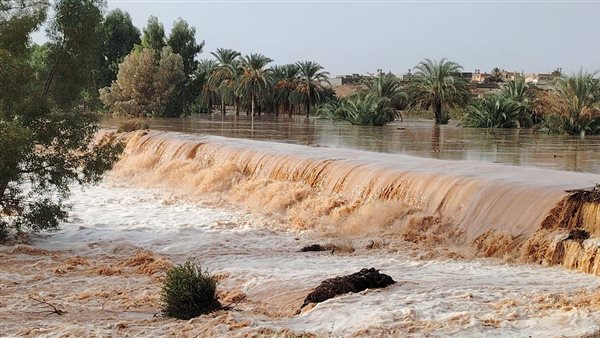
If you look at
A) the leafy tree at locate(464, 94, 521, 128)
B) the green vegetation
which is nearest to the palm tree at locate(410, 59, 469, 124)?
the leafy tree at locate(464, 94, 521, 128)

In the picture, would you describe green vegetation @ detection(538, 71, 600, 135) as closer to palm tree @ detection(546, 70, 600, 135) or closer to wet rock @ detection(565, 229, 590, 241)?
palm tree @ detection(546, 70, 600, 135)

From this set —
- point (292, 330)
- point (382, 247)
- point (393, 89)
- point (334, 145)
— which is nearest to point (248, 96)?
point (393, 89)

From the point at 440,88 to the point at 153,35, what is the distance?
21.9 m

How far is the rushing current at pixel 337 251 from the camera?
6.06m

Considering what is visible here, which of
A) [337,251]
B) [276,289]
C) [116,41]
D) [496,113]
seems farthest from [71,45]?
[116,41]

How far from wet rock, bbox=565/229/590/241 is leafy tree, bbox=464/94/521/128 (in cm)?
2461

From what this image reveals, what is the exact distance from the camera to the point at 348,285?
696 centimetres

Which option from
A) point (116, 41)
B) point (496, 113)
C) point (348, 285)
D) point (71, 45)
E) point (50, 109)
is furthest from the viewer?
point (116, 41)

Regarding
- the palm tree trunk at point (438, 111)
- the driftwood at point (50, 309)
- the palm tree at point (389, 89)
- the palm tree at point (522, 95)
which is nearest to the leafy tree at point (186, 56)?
the palm tree at point (389, 89)

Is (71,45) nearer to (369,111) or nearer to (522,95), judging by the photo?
(369,111)

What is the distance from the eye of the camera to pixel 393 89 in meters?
41.4

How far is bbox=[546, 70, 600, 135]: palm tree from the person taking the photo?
26.9 metres

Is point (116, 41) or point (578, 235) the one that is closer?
point (578, 235)

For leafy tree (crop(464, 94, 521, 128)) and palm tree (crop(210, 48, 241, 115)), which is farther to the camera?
palm tree (crop(210, 48, 241, 115))
